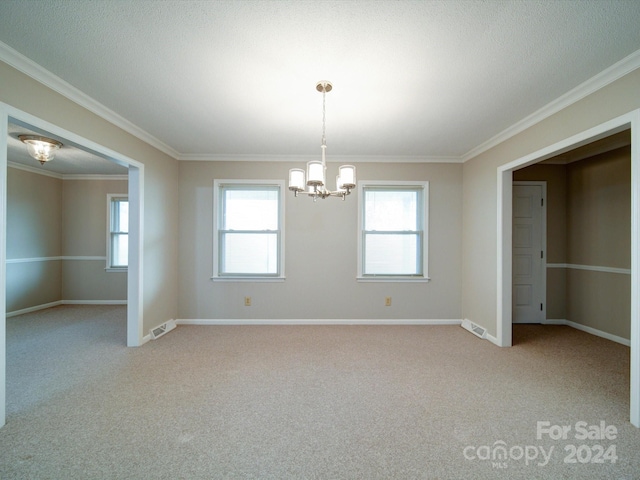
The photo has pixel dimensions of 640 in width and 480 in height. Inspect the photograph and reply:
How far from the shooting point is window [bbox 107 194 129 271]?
17.3ft

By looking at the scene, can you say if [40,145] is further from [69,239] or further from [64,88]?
[69,239]

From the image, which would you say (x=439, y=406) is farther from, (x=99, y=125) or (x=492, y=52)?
(x=99, y=125)

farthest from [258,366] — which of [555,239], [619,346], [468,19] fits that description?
[555,239]

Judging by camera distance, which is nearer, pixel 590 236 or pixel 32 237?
pixel 590 236

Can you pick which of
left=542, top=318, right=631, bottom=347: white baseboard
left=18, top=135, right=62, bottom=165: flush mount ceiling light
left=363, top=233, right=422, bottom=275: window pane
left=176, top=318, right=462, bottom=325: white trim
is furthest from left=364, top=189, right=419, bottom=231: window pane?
left=18, top=135, right=62, bottom=165: flush mount ceiling light

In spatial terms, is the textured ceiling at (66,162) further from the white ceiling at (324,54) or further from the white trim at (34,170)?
the white ceiling at (324,54)

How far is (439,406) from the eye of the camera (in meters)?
2.05

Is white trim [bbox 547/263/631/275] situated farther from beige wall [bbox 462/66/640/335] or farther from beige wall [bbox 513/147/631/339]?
beige wall [bbox 462/66/640/335]

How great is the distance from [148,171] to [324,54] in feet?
8.92

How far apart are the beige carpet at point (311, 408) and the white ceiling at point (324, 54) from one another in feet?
8.19

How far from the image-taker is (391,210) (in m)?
4.16

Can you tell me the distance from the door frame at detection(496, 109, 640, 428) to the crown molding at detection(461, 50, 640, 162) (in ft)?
0.98

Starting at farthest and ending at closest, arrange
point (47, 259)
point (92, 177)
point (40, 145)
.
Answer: point (92, 177) < point (47, 259) < point (40, 145)

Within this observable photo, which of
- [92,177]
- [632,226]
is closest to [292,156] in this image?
[632,226]
